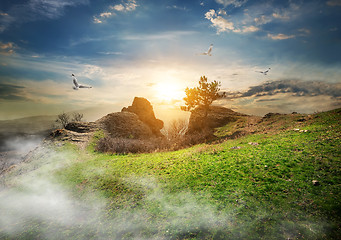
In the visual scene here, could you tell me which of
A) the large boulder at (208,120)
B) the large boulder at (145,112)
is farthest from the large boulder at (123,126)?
the large boulder at (208,120)

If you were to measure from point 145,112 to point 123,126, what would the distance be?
39.5ft

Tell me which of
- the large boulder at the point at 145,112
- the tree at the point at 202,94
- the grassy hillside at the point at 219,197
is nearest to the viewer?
the grassy hillside at the point at 219,197

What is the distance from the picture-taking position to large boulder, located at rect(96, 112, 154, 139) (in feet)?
110

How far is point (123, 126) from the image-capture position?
120 ft

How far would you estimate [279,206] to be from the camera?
696 cm

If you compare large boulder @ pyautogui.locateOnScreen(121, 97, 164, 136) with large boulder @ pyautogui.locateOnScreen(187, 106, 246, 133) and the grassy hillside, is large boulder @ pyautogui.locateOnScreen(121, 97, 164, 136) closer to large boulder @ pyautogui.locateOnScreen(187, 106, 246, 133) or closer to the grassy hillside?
large boulder @ pyautogui.locateOnScreen(187, 106, 246, 133)

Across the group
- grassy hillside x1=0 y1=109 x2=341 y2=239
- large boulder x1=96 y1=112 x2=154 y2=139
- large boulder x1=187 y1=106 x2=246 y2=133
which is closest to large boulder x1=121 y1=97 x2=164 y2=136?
large boulder x1=96 y1=112 x2=154 y2=139

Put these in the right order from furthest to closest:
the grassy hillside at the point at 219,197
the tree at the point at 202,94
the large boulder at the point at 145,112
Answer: the large boulder at the point at 145,112 < the tree at the point at 202,94 < the grassy hillside at the point at 219,197

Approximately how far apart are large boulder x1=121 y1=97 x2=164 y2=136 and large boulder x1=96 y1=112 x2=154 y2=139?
4.88 metres

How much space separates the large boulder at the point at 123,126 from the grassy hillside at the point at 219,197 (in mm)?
19949

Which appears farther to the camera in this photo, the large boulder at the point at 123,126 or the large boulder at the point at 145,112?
the large boulder at the point at 145,112

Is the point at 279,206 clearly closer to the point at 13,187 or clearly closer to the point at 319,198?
the point at 319,198

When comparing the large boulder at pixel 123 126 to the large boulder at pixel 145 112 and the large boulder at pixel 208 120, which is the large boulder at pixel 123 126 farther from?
the large boulder at pixel 208 120

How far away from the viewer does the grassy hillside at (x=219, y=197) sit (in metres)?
6.30
